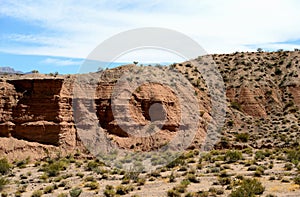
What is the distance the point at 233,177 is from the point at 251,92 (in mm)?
33746

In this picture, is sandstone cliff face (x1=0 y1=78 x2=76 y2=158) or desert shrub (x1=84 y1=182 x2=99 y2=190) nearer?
desert shrub (x1=84 y1=182 x2=99 y2=190)

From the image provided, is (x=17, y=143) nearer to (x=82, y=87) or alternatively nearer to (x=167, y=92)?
(x=82, y=87)

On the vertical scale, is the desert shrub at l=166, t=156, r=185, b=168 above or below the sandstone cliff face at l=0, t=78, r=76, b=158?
below

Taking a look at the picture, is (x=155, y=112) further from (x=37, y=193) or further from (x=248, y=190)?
(x=248, y=190)

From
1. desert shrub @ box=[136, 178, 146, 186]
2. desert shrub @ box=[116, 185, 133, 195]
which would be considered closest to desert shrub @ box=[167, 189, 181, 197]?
desert shrub @ box=[116, 185, 133, 195]

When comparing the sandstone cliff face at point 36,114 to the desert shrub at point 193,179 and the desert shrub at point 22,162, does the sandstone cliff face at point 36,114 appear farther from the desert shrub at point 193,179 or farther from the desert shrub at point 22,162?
the desert shrub at point 193,179

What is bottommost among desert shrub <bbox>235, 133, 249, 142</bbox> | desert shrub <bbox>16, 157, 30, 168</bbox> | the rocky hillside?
desert shrub <bbox>16, 157, 30, 168</bbox>

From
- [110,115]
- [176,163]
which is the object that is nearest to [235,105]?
[110,115]

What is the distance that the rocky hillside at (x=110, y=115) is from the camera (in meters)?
36.1

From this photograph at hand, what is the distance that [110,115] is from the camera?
39438 millimetres

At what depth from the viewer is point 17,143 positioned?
35.2 meters

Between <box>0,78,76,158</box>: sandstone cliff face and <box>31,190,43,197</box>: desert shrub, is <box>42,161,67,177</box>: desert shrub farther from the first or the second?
<box>31,190,43,197</box>: desert shrub

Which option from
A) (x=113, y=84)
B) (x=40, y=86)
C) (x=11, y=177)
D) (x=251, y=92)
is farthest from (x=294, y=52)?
(x=11, y=177)

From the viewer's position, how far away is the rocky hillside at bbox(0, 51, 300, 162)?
36094 millimetres
